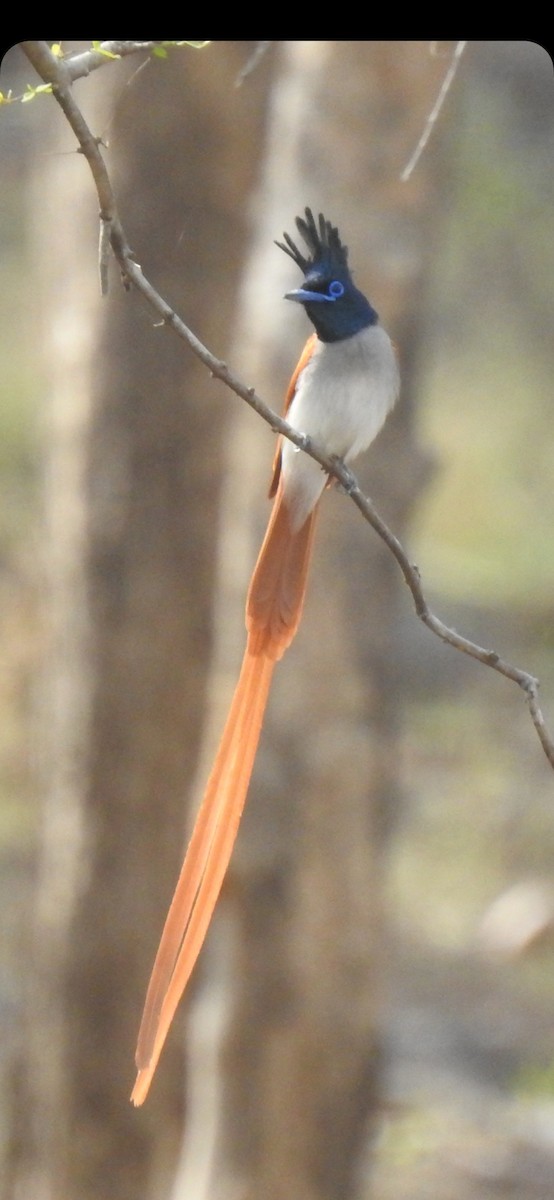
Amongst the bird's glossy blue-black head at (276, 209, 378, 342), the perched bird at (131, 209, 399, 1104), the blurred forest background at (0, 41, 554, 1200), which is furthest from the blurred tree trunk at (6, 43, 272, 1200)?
the bird's glossy blue-black head at (276, 209, 378, 342)

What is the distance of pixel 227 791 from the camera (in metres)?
1.09

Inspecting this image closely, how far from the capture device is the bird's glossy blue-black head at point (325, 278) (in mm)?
1226

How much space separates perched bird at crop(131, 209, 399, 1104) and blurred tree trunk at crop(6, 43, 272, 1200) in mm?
1092

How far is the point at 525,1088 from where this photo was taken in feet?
11.4

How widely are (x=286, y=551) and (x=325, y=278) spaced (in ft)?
0.87

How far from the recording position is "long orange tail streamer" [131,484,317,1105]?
1.03 m

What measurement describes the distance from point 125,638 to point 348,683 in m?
0.42

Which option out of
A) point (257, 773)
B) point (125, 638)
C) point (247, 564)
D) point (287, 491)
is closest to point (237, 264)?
point (247, 564)

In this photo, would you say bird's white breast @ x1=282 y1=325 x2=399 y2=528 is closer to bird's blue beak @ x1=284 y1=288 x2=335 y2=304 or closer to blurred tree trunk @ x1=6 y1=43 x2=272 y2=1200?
bird's blue beak @ x1=284 y1=288 x2=335 y2=304

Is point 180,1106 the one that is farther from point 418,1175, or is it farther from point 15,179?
point 15,179

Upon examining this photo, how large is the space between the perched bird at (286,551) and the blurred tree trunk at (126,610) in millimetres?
1092

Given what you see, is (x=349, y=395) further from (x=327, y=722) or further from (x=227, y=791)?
(x=327, y=722)

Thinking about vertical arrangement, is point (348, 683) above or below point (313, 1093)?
above

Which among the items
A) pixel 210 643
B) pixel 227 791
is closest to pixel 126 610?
pixel 210 643
